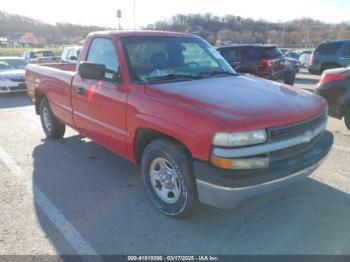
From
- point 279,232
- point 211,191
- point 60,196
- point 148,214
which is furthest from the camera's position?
point 60,196

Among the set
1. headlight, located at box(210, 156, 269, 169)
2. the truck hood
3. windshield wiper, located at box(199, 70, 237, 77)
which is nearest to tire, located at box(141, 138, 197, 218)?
headlight, located at box(210, 156, 269, 169)

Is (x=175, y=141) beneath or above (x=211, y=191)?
above

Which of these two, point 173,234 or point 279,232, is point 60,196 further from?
point 279,232

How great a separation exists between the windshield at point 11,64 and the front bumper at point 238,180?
1279 cm

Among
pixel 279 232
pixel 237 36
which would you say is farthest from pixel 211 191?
pixel 237 36

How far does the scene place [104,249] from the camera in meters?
3.15

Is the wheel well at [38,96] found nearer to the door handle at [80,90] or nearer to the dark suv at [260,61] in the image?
the door handle at [80,90]

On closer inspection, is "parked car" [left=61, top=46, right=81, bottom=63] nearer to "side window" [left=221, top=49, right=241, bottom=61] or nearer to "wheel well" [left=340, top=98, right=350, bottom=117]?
"side window" [left=221, top=49, right=241, bottom=61]

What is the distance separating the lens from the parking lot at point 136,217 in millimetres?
3189

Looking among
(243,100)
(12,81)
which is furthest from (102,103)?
(12,81)

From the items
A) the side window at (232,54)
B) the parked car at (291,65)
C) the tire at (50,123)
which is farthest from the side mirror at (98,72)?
the parked car at (291,65)

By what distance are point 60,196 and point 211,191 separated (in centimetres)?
206

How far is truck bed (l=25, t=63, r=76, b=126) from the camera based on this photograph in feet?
17.3

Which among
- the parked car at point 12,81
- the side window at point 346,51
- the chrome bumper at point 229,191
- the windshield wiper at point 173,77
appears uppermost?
the windshield wiper at point 173,77
